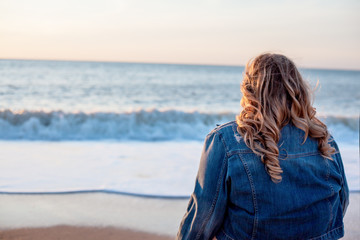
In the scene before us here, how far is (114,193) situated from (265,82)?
2806 mm

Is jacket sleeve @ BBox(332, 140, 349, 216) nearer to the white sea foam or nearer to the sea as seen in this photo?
the sea

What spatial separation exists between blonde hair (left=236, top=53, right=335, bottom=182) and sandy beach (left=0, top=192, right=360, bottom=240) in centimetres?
178

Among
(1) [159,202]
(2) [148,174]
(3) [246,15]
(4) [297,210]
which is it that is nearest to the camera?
(4) [297,210]

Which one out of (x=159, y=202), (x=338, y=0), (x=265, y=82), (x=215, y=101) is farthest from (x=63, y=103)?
(x=265, y=82)

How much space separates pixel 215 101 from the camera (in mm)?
17219

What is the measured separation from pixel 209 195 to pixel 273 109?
17.5 inches

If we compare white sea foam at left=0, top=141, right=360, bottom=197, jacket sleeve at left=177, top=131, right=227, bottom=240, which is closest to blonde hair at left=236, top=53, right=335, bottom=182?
jacket sleeve at left=177, top=131, right=227, bottom=240

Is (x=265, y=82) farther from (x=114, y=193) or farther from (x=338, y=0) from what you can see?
(x=338, y=0)

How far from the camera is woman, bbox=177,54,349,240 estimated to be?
1.43 m

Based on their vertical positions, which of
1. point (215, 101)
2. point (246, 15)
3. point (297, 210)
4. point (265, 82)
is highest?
point (246, 15)

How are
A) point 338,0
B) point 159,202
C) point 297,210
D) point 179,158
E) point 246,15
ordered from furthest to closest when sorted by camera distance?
1. point 246,15
2. point 338,0
3. point 179,158
4. point 159,202
5. point 297,210

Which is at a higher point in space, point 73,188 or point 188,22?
point 188,22

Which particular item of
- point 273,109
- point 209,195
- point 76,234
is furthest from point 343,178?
point 76,234

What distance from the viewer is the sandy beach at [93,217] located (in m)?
2.96
